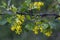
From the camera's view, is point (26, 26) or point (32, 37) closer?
point (26, 26)

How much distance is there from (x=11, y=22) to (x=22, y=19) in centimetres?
8

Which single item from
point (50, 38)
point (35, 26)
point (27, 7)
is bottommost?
point (50, 38)

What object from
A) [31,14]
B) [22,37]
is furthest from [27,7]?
[22,37]

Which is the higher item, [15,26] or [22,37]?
[15,26]

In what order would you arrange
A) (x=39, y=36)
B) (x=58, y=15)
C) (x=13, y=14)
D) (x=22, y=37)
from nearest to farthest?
(x=13, y=14)
(x=58, y=15)
(x=22, y=37)
(x=39, y=36)

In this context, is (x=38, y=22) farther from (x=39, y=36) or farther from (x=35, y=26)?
(x=39, y=36)

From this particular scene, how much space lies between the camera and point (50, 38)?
7.55 feet

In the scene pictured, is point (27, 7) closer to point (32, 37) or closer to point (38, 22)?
point (38, 22)

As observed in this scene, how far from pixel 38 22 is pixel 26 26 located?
76mm

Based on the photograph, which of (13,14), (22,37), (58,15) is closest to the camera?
(13,14)

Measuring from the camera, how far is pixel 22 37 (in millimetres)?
2055

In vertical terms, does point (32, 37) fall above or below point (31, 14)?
below

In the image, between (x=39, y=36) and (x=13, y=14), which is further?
(x=39, y=36)

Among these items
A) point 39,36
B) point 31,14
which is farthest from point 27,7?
point 39,36
